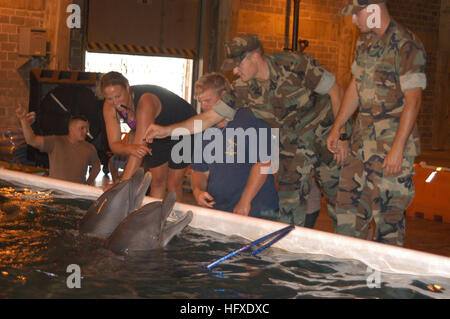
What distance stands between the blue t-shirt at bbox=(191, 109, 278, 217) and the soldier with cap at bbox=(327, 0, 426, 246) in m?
0.58

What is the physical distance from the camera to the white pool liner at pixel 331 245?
2.89 metres

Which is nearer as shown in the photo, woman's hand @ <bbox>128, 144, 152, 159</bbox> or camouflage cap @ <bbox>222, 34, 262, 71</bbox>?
camouflage cap @ <bbox>222, 34, 262, 71</bbox>

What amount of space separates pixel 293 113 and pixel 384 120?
76cm

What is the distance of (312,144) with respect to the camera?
15.5 feet

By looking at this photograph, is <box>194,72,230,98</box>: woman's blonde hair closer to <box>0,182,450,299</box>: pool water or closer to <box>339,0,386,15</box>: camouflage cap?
<box>339,0,386,15</box>: camouflage cap

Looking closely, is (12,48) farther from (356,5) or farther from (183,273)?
(183,273)

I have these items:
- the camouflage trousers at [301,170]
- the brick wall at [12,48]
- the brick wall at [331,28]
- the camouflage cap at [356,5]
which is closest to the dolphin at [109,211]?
the camouflage trousers at [301,170]

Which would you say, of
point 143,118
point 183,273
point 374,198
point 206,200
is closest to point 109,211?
point 183,273

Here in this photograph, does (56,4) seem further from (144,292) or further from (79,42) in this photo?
(144,292)

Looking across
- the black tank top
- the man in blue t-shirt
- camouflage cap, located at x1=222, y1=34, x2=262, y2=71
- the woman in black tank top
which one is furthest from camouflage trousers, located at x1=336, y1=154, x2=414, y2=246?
the black tank top

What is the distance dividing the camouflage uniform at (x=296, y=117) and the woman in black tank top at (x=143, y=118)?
2.71 feet

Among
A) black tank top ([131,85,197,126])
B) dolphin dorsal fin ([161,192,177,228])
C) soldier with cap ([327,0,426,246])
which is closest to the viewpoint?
dolphin dorsal fin ([161,192,177,228])

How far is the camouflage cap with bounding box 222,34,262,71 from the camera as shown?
4.09m

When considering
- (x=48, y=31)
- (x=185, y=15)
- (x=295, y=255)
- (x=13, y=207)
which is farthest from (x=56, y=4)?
(x=295, y=255)
